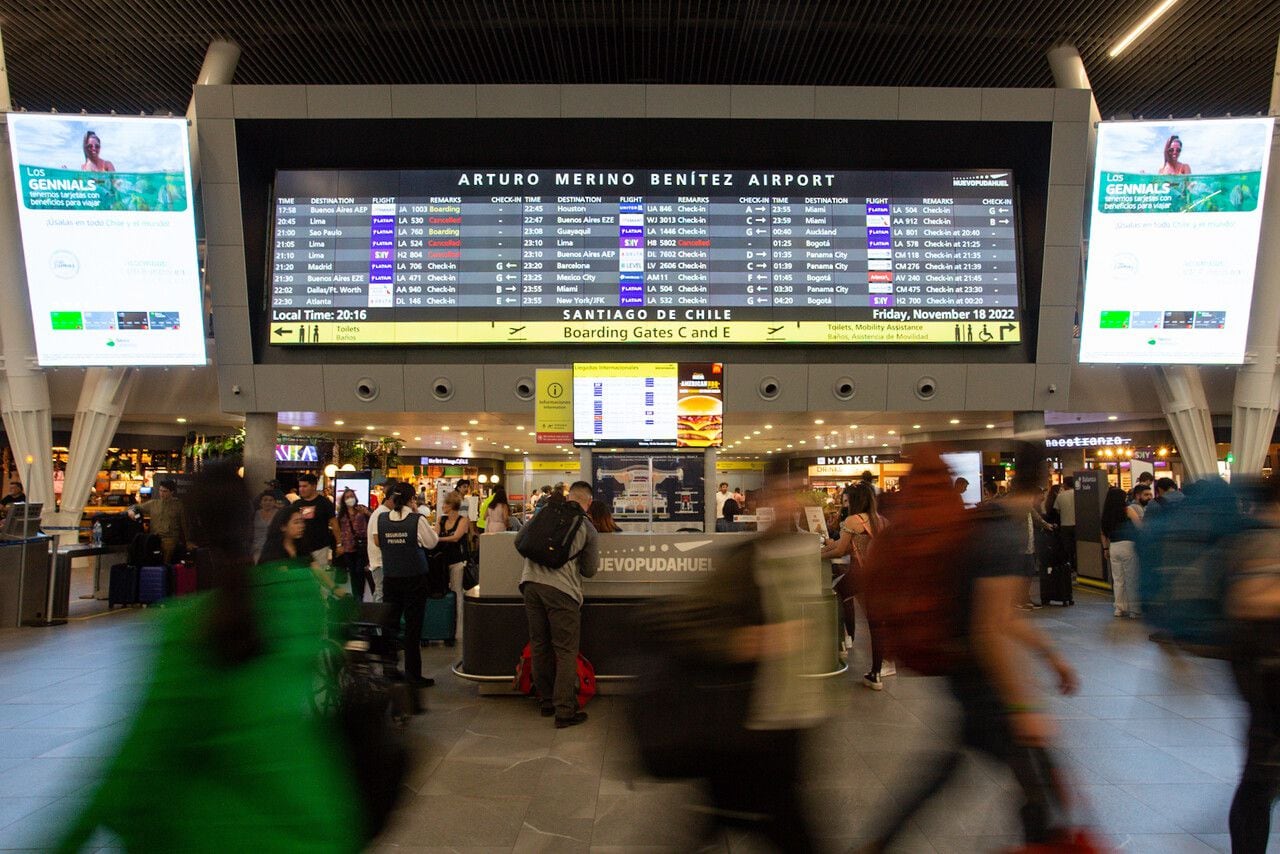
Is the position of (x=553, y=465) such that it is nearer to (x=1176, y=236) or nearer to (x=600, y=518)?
(x=1176, y=236)

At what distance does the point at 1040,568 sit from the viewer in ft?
37.9

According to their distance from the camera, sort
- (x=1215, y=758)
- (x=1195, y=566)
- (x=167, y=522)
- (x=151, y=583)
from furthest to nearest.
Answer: (x=167, y=522) < (x=151, y=583) < (x=1215, y=758) < (x=1195, y=566)

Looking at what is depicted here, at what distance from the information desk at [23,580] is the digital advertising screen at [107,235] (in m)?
3.11

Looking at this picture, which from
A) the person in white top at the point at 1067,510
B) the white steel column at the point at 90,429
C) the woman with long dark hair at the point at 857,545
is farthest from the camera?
the white steel column at the point at 90,429

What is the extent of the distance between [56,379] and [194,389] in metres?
3.61

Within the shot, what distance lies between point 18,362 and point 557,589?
12.5 metres

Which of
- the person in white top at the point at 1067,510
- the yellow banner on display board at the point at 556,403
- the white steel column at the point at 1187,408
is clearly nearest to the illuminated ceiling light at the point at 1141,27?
the white steel column at the point at 1187,408

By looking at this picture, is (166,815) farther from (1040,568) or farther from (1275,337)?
(1275,337)

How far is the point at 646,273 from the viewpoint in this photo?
1146 centimetres

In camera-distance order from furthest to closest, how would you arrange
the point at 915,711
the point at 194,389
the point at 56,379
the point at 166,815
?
the point at 56,379 < the point at 194,389 < the point at 915,711 < the point at 166,815

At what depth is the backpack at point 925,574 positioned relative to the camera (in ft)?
9.77

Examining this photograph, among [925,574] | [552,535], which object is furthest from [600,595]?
[925,574]

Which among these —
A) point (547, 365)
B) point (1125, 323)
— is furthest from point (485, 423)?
point (1125, 323)

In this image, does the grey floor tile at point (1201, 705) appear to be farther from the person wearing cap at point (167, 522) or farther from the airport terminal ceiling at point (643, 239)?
the person wearing cap at point (167, 522)
